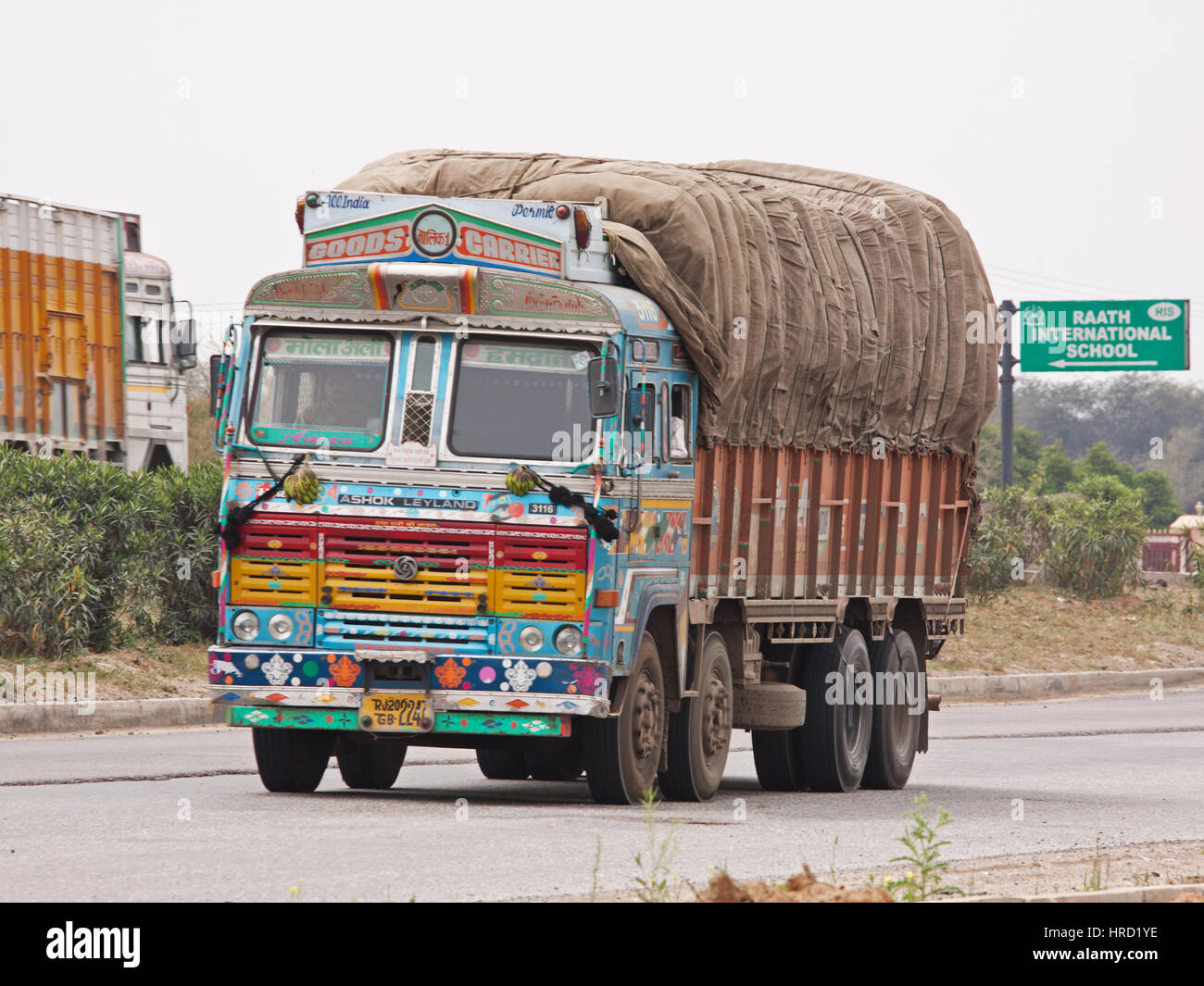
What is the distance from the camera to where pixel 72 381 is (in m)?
27.2

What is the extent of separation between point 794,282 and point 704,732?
3245 mm

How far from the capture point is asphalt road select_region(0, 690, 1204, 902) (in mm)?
8711

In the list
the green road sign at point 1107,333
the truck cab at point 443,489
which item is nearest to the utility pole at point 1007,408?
the green road sign at point 1107,333

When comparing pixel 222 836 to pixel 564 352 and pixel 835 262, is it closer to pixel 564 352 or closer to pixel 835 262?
pixel 564 352

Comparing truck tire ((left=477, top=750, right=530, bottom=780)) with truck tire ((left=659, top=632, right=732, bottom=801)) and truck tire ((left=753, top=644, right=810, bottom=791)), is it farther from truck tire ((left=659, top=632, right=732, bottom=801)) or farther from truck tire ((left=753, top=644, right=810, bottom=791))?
truck tire ((left=659, top=632, right=732, bottom=801))

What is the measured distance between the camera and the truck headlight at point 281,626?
11961 mm

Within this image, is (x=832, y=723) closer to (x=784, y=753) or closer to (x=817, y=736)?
(x=817, y=736)

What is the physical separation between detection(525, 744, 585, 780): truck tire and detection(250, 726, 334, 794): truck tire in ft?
4.48

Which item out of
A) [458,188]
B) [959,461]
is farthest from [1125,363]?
[458,188]

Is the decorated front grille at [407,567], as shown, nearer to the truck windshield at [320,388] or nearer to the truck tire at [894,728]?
the truck windshield at [320,388]

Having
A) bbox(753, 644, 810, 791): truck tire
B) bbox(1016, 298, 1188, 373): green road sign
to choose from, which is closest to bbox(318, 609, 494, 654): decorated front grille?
Result: bbox(753, 644, 810, 791): truck tire

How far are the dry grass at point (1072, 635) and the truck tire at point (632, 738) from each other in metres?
16.1

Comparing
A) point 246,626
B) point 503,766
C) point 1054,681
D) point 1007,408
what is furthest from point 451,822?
point 1007,408

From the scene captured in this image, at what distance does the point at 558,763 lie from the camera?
13859 millimetres
